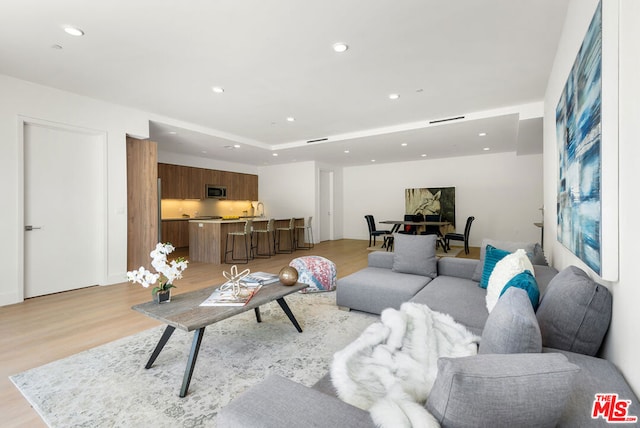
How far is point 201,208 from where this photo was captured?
9117 mm

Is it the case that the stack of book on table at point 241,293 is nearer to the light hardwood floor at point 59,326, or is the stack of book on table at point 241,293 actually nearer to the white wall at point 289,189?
the light hardwood floor at point 59,326

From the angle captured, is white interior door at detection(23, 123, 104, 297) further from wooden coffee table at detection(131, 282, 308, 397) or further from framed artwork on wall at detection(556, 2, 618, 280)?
framed artwork on wall at detection(556, 2, 618, 280)

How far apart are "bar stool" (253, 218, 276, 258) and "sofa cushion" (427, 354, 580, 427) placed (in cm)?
643

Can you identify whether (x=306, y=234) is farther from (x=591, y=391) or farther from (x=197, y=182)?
(x=591, y=391)

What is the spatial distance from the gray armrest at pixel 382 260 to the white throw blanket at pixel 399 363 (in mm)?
1670

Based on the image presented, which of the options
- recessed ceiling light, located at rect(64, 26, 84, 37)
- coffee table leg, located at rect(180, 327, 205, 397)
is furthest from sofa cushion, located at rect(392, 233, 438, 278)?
recessed ceiling light, located at rect(64, 26, 84, 37)

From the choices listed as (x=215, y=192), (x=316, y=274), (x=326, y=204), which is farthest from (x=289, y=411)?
(x=326, y=204)

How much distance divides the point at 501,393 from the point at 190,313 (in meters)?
1.91

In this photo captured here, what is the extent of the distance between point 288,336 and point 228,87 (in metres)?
3.34

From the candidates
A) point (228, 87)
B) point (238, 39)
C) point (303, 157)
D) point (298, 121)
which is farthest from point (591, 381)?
point (303, 157)

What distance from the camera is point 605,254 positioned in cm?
128

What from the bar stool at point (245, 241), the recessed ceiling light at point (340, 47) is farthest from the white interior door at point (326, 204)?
the recessed ceiling light at point (340, 47)

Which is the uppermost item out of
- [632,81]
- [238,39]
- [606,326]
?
[238,39]

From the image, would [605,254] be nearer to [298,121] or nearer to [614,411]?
[614,411]
